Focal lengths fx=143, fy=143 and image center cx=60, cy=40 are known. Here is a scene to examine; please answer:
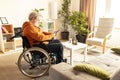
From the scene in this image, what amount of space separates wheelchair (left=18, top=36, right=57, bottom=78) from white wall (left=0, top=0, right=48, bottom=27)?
1769 mm

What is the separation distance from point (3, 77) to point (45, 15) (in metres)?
2.90

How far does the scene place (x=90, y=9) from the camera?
15.3ft

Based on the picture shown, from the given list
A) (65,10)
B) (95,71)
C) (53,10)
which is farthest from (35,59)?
(65,10)

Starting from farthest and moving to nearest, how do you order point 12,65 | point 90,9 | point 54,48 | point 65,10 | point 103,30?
point 65,10 < point 90,9 < point 103,30 < point 12,65 < point 54,48

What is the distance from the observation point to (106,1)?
14.4 feet

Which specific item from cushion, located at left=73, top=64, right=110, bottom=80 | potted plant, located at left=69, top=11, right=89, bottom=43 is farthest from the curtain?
cushion, located at left=73, top=64, right=110, bottom=80

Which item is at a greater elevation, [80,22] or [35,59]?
[80,22]

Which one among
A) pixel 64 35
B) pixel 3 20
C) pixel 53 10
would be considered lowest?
pixel 64 35

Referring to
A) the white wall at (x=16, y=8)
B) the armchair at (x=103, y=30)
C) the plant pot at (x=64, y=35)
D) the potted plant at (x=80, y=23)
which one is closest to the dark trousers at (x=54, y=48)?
the armchair at (x=103, y=30)

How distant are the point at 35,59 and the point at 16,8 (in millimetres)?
2186

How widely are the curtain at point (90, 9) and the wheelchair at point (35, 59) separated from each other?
2.40 meters

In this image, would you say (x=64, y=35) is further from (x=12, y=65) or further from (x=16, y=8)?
(x=12, y=65)

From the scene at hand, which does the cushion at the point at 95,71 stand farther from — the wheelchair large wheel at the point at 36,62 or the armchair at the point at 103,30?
the armchair at the point at 103,30

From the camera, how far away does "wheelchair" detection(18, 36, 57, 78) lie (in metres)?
2.36
